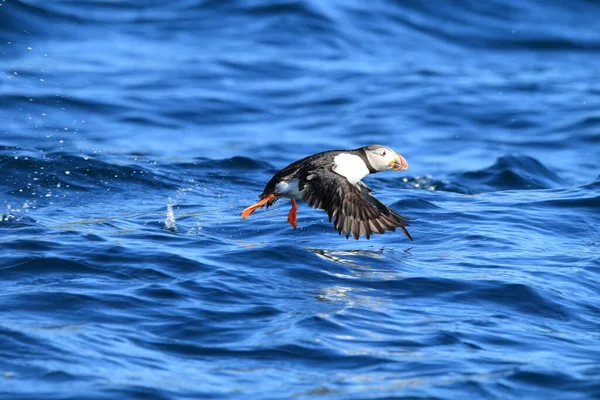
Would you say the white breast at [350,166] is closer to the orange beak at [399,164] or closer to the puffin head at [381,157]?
the puffin head at [381,157]

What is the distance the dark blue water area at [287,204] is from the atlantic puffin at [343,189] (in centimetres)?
34

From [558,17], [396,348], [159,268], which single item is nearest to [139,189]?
[159,268]

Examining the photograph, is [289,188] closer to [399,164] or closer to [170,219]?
[399,164]

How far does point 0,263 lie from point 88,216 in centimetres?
172

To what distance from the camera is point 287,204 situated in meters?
9.08

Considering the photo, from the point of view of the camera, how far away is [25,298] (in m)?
5.71

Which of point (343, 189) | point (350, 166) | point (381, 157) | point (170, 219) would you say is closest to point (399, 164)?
point (381, 157)

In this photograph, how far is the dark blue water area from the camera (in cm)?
507

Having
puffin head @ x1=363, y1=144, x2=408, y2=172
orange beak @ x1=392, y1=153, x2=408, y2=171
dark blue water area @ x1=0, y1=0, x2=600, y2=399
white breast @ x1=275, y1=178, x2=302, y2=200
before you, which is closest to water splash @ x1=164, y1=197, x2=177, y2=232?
dark blue water area @ x1=0, y1=0, x2=600, y2=399

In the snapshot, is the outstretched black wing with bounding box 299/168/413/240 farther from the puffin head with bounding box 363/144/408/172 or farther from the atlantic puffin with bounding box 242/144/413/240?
the puffin head with bounding box 363/144/408/172

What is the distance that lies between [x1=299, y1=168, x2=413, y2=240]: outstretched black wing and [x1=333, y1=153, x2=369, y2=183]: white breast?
0.76 ft

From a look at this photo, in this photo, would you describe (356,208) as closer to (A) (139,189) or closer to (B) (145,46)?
(A) (139,189)

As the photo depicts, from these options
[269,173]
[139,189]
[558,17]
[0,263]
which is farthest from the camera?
[558,17]

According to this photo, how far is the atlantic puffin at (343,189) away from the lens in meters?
6.53
